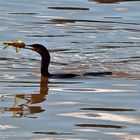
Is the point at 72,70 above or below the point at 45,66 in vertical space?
below

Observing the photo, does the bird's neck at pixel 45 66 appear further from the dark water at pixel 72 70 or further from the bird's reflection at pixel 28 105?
the bird's reflection at pixel 28 105

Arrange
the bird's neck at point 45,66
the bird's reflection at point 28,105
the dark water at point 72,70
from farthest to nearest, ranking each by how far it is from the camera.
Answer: the bird's neck at point 45,66 < the bird's reflection at point 28,105 < the dark water at point 72,70

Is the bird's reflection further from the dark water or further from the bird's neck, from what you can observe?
the bird's neck

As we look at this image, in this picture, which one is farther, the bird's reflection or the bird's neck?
the bird's neck

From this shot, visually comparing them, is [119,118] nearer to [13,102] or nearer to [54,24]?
[13,102]

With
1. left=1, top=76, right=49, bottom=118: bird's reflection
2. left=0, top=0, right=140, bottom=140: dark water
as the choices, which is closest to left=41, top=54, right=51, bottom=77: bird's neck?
left=0, top=0, right=140, bottom=140: dark water

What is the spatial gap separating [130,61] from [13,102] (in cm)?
424

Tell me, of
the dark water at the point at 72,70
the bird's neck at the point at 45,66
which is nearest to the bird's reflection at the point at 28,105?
the dark water at the point at 72,70

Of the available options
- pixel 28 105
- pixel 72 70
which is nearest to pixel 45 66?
pixel 72 70

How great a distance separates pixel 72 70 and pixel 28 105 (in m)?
3.23

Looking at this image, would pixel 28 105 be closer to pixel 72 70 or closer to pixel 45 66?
pixel 45 66

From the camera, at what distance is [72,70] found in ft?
48.3

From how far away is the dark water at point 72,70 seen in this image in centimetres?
1034

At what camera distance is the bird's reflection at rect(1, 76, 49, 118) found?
36.1 ft
